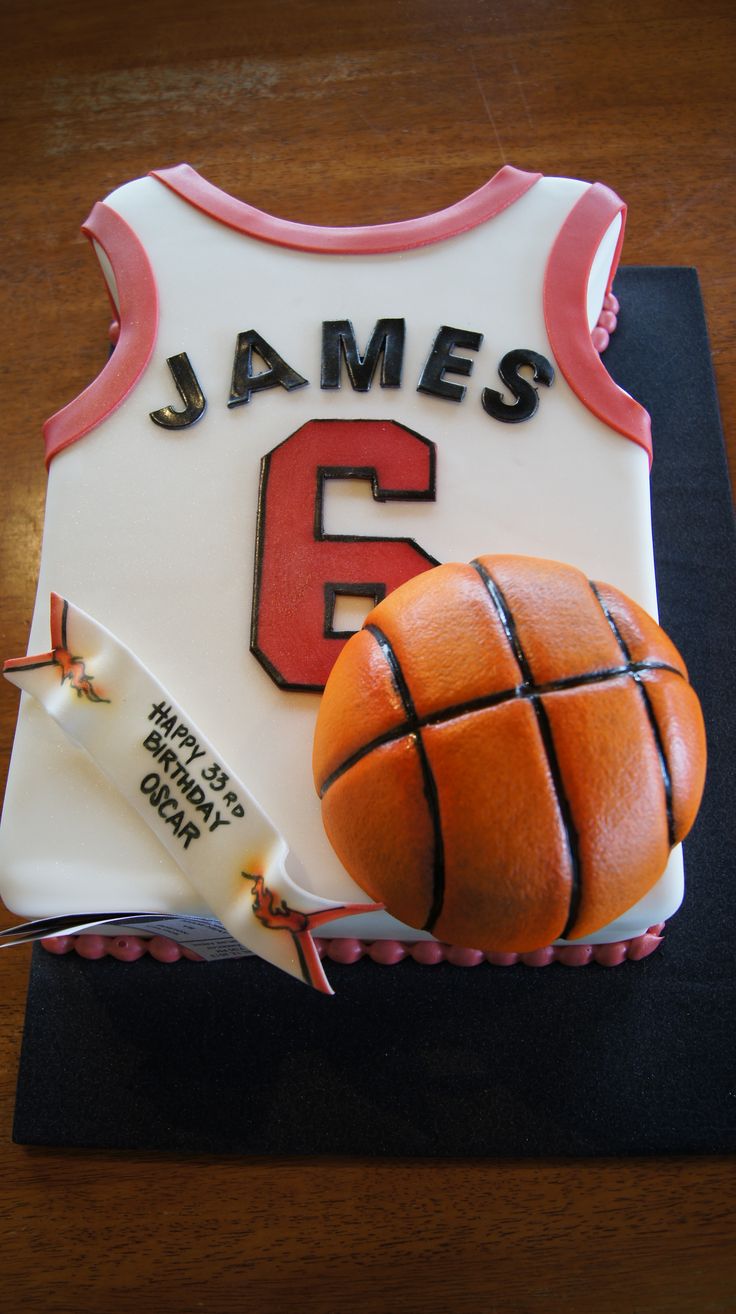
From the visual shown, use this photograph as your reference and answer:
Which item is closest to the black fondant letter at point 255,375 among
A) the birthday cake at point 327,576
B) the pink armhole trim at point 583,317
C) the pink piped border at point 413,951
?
the birthday cake at point 327,576

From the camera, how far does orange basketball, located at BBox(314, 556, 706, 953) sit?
3.40ft

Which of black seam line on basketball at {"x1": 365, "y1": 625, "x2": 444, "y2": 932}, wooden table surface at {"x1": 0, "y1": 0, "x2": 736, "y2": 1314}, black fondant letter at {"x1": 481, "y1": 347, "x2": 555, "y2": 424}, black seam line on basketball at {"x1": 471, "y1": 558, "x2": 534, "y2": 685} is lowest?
black seam line on basketball at {"x1": 365, "y1": 625, "x2": 444, "y2": 932}

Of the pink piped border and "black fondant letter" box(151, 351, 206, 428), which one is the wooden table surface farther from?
"black fondant letter" box(151, 351, 206, 428)

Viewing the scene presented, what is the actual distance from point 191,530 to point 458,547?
1.29 feet

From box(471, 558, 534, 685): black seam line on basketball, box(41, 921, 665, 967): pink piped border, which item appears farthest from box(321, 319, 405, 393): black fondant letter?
box(41, 921, 665, 967): pink piped border

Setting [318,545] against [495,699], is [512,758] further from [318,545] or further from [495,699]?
[318,545]

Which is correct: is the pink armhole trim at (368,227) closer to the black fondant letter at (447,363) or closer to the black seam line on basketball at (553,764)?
the black fondant letter at (447,363)

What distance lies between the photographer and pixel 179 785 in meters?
1.30

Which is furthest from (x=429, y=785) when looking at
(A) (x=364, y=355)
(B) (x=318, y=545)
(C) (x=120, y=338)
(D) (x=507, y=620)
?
(C) (x=120, y=338)

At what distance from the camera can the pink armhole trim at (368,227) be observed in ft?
5.18

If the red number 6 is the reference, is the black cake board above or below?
below

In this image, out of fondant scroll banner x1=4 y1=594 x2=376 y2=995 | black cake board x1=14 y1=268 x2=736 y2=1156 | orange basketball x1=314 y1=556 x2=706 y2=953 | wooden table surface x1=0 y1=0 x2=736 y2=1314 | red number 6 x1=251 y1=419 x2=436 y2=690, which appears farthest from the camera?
wooden table surface x1=0 y1=0 x2=736 y2=1314

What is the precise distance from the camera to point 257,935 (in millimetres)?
1240

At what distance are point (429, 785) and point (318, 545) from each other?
0.51 meters
